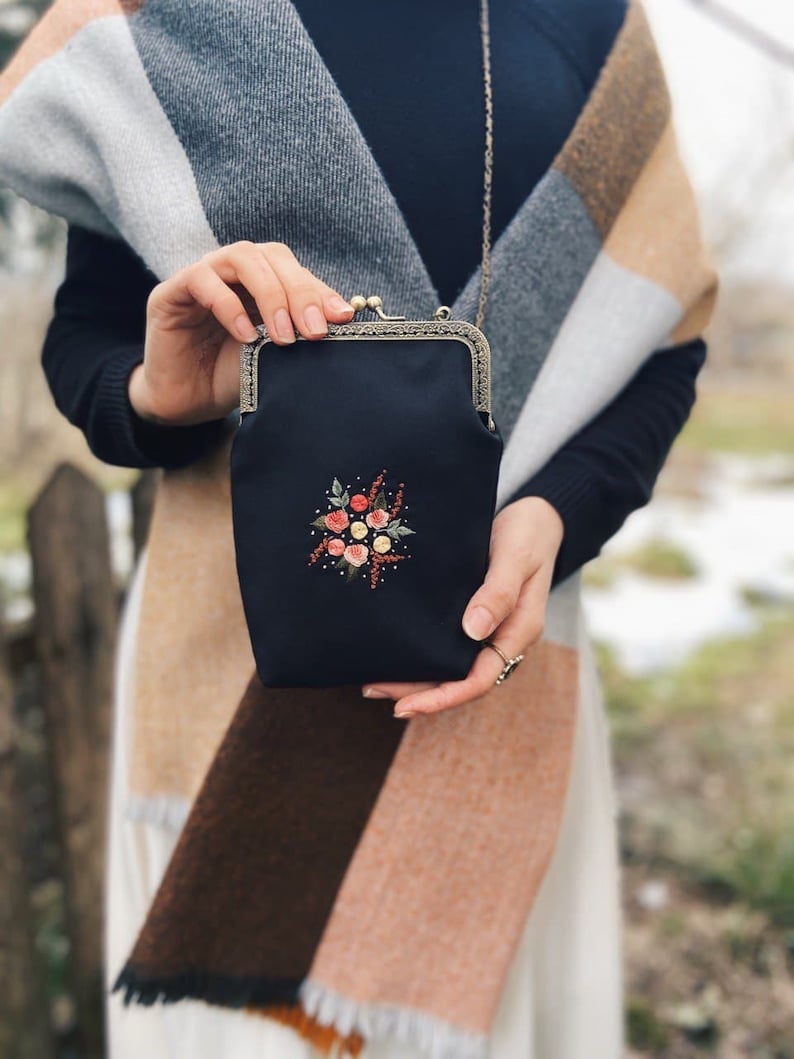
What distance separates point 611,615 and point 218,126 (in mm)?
2793

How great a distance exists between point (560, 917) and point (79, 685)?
0.90 meters

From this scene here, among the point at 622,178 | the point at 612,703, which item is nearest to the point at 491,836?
the point at 622,178

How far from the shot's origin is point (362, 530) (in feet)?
2.28

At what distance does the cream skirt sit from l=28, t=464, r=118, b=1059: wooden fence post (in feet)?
1.49

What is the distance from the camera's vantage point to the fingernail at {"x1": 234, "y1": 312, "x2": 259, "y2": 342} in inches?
27.0

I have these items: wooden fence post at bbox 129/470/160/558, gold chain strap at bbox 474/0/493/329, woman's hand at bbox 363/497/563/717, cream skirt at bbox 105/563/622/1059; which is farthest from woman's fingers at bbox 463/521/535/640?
wooden fence post at bbox 129/470/160/558

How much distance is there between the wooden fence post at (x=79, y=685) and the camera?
4.96 feet

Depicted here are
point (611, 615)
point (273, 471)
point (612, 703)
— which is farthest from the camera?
point (611, 615)

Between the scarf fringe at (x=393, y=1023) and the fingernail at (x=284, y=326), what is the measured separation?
2.27 feet

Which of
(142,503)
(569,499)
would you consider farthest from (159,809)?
(142,503)

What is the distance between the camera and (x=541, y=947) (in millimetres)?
1132

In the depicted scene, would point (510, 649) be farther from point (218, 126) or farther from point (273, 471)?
point (218, 126)

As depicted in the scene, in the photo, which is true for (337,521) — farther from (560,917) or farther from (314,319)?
(560,917)

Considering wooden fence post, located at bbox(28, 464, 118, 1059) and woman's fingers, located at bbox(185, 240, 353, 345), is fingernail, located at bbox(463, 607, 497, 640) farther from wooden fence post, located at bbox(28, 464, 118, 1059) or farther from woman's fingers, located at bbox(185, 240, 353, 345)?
wooden fence post, located at bbox(28, 464, 118, 1059)
